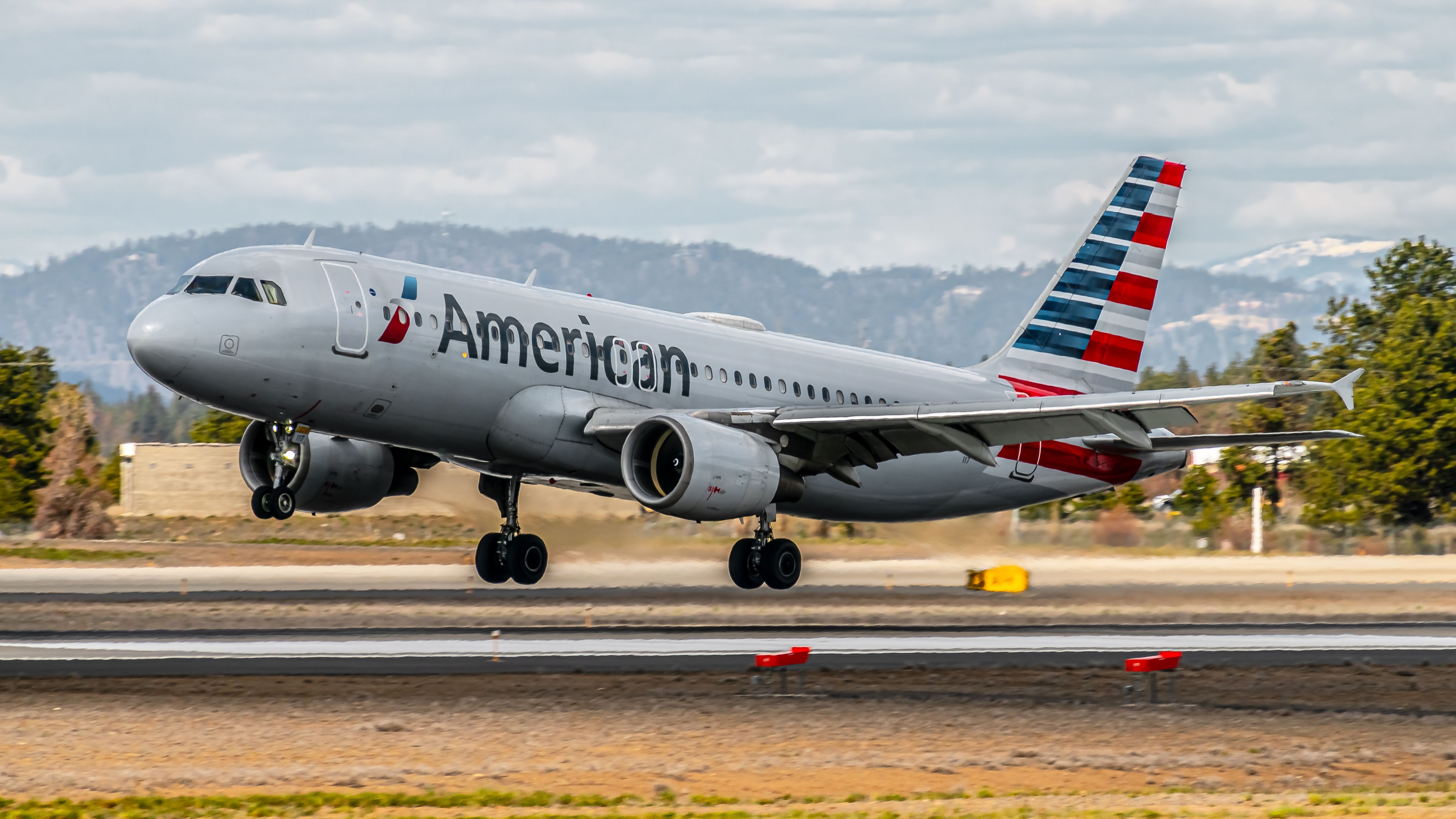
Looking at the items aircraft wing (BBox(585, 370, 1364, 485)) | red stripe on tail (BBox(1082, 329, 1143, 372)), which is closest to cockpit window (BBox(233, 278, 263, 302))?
aircraft wing (BBox(585, 370, 1364, 485))

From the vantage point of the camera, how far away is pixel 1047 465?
117ft

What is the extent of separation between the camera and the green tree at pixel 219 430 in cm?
9831

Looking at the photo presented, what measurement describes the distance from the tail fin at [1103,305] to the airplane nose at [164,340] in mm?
18357

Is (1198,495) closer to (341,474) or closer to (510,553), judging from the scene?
(510,553)

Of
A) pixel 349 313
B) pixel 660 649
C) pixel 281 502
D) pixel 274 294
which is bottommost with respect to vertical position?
pixel 660 649

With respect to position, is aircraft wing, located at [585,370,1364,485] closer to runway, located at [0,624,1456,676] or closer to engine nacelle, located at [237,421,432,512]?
→ runway, located at [0,624,1456,676]

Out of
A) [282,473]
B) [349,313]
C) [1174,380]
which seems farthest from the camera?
[1174,380]

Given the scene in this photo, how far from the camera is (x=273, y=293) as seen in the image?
1021 inches

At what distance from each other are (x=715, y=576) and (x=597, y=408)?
8140 millimetres

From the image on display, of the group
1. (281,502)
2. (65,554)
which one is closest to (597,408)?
(281,502)

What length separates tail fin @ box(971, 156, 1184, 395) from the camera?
3759 centimetres

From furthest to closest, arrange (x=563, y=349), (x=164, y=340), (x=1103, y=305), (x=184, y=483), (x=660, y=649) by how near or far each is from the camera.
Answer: (x=184, y=483) < (x=1103, y=305) < (x=563, y=349) < (x=660, y=649) < (x=164, y=340)

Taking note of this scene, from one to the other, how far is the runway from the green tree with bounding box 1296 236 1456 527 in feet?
134

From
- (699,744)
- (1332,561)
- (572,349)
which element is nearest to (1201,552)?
(1332,561)
